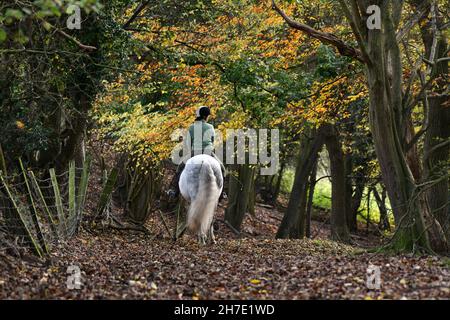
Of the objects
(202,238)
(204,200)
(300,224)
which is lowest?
(300,224)

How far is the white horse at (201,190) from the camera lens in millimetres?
13609

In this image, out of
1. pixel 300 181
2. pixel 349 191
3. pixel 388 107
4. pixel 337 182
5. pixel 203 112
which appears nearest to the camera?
pixel 388 107

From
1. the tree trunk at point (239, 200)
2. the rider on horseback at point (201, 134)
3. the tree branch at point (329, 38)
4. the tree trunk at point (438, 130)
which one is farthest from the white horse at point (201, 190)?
the tree trunk at point (239, 200)

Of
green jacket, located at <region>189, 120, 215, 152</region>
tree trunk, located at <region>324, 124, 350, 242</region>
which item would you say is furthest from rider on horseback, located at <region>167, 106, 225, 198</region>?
tree trunk, located at <region>324, 124, 350, 242</region>

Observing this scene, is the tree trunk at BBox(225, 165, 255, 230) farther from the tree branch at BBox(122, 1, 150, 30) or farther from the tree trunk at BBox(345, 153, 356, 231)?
the tree branch at BBox(122, 1, 150, 30)

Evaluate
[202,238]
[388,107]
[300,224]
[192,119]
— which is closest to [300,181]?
[300,224]

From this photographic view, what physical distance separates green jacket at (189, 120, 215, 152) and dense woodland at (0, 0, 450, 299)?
1.62 metres

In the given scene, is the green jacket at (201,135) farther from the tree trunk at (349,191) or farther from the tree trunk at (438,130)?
the tree trunk at (349,191)

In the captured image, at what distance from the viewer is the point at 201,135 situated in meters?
13.9

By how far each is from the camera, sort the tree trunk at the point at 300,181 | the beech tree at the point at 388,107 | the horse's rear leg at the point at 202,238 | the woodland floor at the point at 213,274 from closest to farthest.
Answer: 1. the woodland floor at the point at 213,274
2. the beech tree at the point at 388,107
3. the horse's rear leg at the point at 202,238
4. the tree trunk at the point at 300,181

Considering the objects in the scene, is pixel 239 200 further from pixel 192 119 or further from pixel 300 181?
pixel 192 119

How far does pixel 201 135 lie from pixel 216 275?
4.78m
